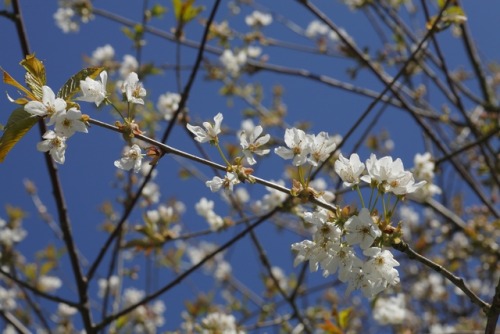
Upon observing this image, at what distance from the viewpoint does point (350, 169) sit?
148cm

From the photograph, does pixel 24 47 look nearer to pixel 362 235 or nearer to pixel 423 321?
pixel 362 235

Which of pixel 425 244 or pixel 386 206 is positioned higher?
pixel 425 244

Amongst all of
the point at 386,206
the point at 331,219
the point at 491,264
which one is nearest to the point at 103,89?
the point at 331,219

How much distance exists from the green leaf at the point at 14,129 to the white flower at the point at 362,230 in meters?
0.91

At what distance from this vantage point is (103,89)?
1.51 m

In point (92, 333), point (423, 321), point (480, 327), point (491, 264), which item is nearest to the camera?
point (92, 333)

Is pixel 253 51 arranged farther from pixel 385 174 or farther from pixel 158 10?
pixel 385 174

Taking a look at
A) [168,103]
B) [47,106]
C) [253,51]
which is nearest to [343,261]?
[47,106]

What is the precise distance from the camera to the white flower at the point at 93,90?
4.79 ft

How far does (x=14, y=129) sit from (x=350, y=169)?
3.10 feet

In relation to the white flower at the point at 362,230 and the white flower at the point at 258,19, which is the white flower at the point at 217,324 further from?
the white flower at the point at 258,19

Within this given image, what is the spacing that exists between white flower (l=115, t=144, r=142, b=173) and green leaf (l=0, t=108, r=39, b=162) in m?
0.27

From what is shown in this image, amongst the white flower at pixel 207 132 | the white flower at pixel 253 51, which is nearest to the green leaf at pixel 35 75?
the white flower at pixel 207 132

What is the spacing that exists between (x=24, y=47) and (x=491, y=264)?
11.3ft
